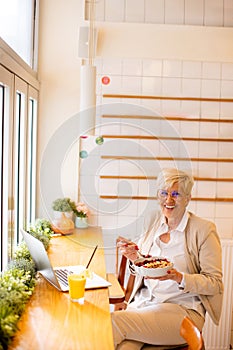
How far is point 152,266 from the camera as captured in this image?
2070 millimetres

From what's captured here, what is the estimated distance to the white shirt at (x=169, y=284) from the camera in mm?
2248

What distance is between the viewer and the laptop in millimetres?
1905

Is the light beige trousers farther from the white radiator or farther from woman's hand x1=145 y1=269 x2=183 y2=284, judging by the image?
the white radiator

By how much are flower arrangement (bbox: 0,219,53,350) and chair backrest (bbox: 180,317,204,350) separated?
1.75 ft

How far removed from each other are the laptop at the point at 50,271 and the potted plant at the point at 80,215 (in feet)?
2.76

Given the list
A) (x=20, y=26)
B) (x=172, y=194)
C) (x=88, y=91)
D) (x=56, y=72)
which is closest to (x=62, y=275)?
(x=172, y=194)

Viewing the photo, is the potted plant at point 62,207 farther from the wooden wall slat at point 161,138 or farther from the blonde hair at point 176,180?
the blonde hair at point 176,180

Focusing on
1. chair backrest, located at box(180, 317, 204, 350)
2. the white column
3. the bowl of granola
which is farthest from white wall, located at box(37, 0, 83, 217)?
chair backrest, located at box(180, 317, 204, 350)

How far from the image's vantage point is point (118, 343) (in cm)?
210

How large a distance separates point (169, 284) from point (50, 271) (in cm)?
63

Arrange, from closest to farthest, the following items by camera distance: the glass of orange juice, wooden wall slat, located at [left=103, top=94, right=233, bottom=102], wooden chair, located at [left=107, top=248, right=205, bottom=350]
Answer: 1. wooden chair, located at [left=107, top=248, right=205, bottom=350]
2. the glass of orange juice
3. wooden wall slat, located at [left=103, top=94, right=233, bottom=102]

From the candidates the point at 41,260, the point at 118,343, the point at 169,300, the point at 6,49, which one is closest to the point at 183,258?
the point at 169,300

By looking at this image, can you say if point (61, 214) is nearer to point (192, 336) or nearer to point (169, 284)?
point (169, 284)

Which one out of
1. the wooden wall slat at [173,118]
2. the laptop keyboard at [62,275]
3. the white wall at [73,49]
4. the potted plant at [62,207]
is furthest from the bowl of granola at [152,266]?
the wooden wall slat at [173,118]
